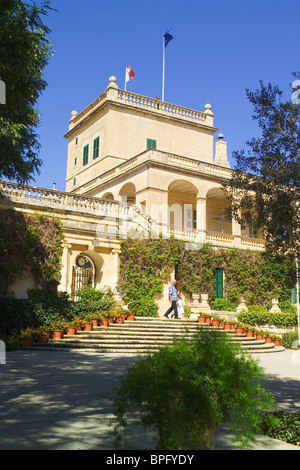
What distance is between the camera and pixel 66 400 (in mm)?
6523

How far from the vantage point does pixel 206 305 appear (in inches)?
870

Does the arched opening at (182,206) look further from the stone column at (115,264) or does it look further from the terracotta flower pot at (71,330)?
the terracotta flower pot at (71,330)

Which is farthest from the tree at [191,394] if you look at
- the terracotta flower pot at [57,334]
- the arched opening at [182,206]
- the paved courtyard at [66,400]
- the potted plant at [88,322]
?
the arched opening at [182,206]

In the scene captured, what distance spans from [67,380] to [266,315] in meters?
14.9

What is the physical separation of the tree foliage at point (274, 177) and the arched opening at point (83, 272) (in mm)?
15304

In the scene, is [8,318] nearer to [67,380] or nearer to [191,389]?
[67,380]

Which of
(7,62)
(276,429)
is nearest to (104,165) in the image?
(7,62)

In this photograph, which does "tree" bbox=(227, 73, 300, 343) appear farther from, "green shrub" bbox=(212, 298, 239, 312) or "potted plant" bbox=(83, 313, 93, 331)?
"green shrub" bbox=(212, 298, 239, 312)

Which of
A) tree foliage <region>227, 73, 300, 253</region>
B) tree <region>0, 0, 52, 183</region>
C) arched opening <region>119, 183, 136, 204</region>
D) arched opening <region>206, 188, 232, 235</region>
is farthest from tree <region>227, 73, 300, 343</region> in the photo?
arched opening <region>206, 188, 232, 235</region>

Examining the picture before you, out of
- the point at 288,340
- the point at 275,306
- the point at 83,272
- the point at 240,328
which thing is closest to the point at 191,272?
the point at 240,328

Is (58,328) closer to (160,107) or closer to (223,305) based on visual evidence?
(223,305)

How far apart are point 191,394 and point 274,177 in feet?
13.6

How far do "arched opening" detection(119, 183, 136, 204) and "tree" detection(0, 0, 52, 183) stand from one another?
1357cm

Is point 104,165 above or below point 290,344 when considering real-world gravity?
above
